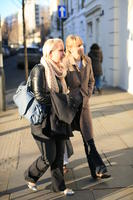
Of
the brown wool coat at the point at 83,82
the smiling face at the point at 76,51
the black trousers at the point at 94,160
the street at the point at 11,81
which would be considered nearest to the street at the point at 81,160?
the black trousers at the point at 94,160

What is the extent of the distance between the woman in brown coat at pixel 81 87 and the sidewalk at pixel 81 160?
261 mm

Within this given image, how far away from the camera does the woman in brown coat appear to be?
4312 millimetres

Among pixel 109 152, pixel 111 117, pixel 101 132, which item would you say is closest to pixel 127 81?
pixel 111 117

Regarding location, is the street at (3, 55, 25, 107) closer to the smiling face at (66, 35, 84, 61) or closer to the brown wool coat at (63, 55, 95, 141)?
the brown wool coat at (63, 55, 95, 141)

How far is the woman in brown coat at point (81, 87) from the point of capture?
4312 millimetres

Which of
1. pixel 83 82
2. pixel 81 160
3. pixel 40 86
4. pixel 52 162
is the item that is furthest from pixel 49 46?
pixel 81 160

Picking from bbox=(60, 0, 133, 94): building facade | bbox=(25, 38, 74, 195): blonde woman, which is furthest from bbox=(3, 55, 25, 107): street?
bbox=(25, 38, 74, 195): blonde woman

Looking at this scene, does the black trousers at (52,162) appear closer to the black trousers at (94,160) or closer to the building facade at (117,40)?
the black trousers at (94,160)

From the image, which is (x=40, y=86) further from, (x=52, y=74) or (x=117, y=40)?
(x=117, y=40)

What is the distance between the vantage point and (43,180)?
469 centimetres

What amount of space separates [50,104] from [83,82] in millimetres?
660

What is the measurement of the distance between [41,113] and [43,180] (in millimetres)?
1196

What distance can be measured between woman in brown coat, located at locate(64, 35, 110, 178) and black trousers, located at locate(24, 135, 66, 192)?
0.49 metres

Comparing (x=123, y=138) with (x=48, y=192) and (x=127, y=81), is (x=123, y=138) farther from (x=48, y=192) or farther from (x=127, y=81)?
(x=127, y=81)
